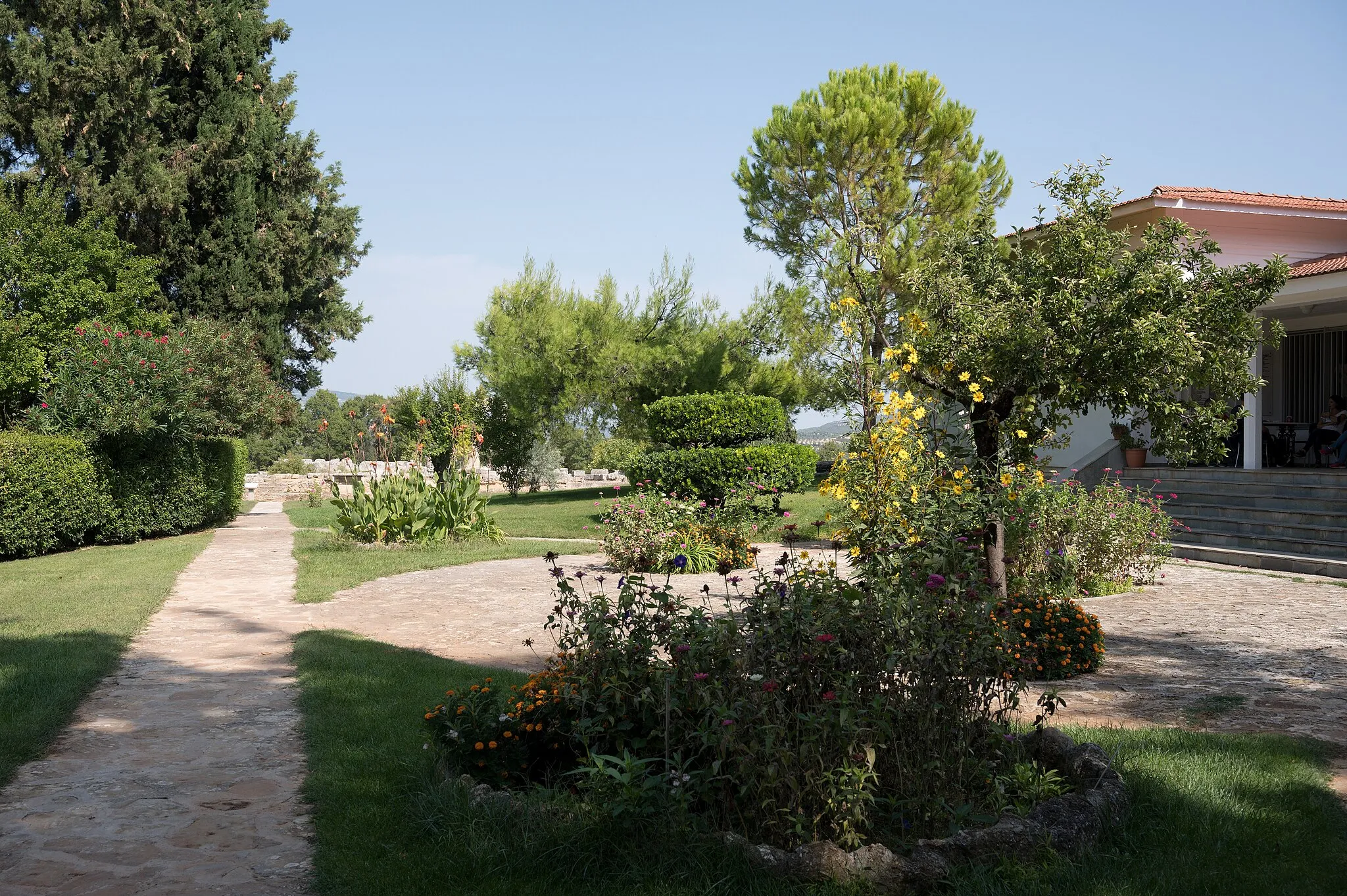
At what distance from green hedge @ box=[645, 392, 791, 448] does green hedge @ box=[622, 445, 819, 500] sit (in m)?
0.42

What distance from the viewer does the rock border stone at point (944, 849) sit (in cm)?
308

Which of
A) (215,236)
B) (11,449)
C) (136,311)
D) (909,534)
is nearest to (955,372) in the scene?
(909,534)

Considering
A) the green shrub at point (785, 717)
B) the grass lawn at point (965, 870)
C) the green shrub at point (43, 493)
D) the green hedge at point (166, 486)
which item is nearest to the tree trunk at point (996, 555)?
the grass lawn at point (965, 870)

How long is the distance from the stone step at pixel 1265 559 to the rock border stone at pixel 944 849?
31.3 feet

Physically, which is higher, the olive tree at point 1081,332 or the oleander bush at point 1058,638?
the olive tree at point 1081,332

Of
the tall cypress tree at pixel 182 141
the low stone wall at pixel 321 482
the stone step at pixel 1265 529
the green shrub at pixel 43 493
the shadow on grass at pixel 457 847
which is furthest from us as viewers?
the low stone wall at pixel 321 482

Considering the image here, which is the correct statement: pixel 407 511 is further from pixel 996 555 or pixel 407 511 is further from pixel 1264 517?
pixel 1264 517

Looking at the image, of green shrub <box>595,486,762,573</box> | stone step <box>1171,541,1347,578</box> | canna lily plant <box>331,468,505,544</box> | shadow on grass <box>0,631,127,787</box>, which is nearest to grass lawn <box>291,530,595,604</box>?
canna lily plant <box>331,468,505,544</box>

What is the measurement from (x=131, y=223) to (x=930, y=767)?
2838 cm

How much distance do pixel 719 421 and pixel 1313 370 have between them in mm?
11600

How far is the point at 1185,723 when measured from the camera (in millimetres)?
5117

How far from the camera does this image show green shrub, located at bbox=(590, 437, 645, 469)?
29859 mm

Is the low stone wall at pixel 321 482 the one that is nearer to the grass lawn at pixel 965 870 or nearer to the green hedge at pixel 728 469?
the green hedge at pixel 728 469

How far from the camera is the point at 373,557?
13.2m
